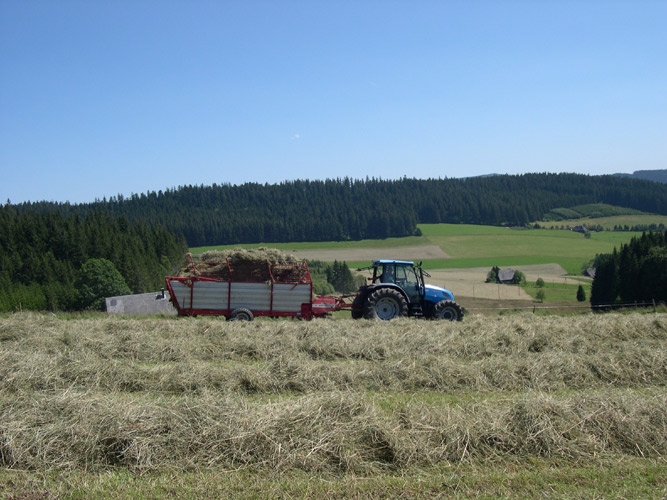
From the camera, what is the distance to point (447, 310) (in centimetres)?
1538

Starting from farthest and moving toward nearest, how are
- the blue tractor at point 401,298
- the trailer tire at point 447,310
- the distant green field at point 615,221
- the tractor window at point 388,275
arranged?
the distant green field at point 615,221 → the tractor window at point 388,275 → the trailer tire at point 447,310 → the blue tractor at point 401,298

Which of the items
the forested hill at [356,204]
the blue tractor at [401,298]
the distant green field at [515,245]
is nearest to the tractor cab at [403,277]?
the blue tractor at [401,298]

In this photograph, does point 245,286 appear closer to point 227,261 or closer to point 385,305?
point 227,261

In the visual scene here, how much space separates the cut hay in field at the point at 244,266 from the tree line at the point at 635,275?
832 inches

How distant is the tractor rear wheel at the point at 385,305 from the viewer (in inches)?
592

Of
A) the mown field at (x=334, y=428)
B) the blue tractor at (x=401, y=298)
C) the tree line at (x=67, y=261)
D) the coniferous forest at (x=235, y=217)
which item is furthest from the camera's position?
the coniferous forest at (x=235, y=217)

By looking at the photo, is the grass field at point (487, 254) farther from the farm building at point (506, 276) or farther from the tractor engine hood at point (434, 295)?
the tractor engine hood at point (434, 295)

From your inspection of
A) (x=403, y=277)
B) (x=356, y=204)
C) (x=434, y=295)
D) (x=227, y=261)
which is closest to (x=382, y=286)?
(x=403, y=277)

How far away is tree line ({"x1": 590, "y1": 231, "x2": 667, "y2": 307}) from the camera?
32031mm

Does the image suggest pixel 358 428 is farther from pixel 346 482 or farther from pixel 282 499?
pixel 282 499

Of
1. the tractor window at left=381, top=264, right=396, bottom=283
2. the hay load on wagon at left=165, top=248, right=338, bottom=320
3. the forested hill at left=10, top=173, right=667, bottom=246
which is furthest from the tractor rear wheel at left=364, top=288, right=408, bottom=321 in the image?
the forested hill at left=10, top=173, right=667, bottom=246

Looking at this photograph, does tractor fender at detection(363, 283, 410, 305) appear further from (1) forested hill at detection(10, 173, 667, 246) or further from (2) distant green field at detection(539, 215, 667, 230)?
(2) distant green field at detection(539, 215, 667, 230)

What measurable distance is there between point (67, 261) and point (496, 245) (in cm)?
5345

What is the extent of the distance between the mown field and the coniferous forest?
3343cm
